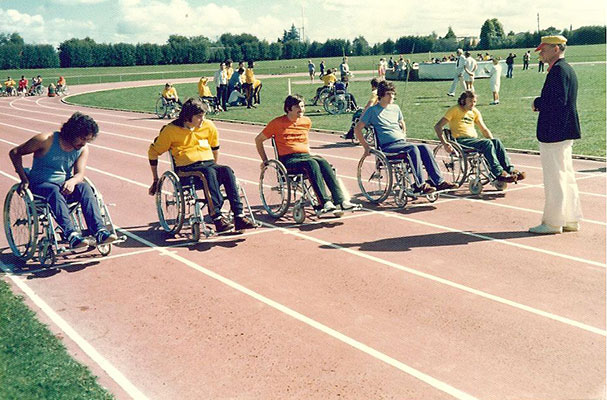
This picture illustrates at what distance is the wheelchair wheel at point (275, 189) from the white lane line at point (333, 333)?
1.79m

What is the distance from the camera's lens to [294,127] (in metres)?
8.68

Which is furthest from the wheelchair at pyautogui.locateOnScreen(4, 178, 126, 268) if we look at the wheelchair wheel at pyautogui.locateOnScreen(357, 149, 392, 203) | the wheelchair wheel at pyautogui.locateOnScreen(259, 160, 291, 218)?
the wheelchair wheel at pyautogui.locateOnScreen(357, 149, 392, 203)

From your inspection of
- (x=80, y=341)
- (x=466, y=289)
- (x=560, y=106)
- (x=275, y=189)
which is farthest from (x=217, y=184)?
(x=560, y=106)

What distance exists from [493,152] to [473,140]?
351 millimetres

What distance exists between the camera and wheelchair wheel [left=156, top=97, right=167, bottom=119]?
24.1m

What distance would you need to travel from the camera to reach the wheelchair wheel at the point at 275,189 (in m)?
8.38

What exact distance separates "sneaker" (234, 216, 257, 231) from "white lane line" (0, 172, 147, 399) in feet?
7.72

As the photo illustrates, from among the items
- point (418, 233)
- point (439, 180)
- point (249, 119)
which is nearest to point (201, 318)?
point (418, 233)

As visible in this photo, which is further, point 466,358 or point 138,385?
point 466,358

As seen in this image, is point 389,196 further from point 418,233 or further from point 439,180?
point 418,233

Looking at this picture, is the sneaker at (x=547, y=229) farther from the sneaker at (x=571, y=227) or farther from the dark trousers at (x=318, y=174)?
the dark trousers at (x=318, y=174)

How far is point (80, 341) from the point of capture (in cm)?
498

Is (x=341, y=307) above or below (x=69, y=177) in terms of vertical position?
below

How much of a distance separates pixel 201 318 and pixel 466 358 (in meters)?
2.10
